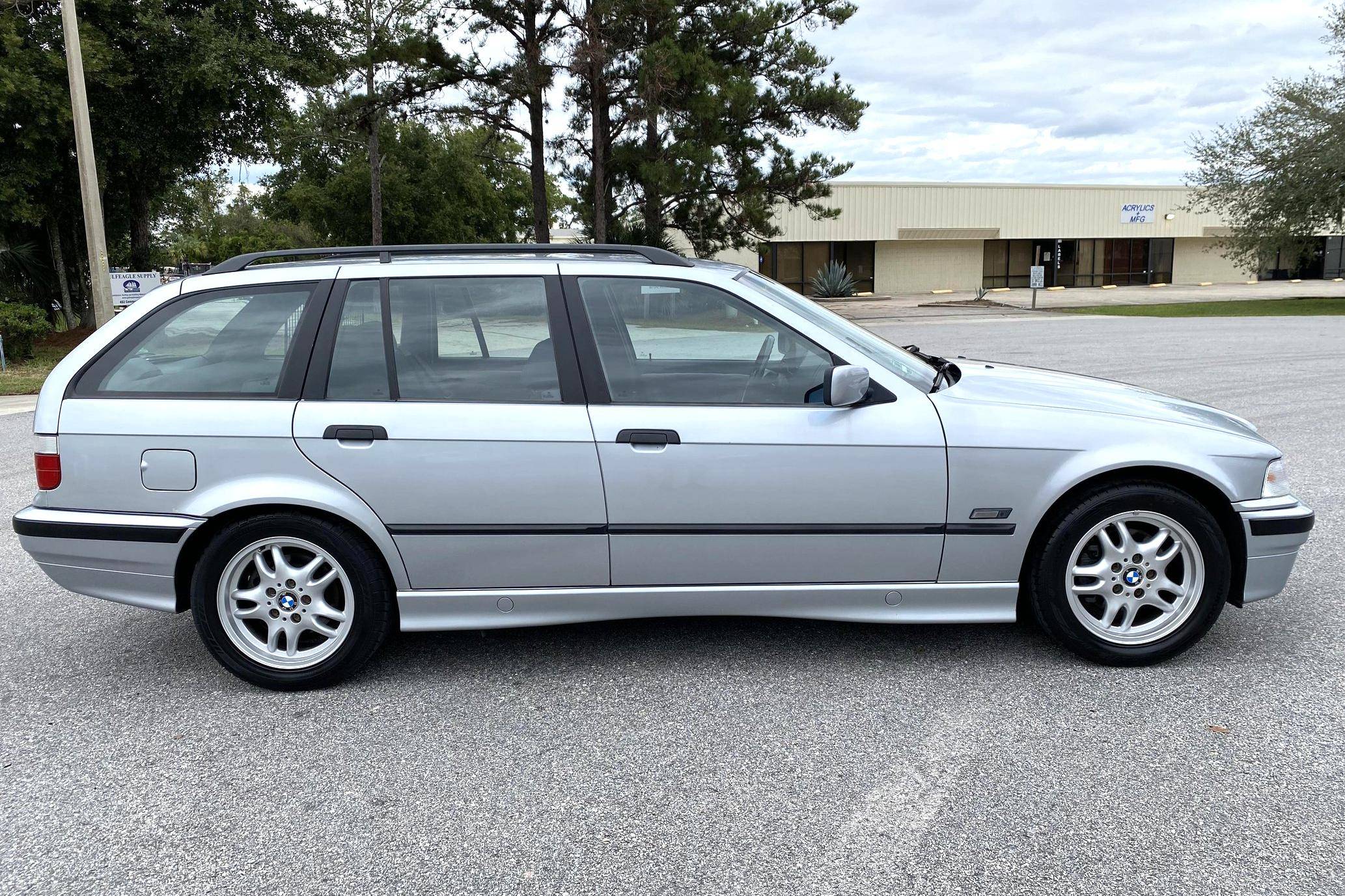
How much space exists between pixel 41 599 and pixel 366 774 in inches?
113

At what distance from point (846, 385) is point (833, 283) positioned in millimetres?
39332

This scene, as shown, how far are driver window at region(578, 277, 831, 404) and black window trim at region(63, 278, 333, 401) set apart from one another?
103cm

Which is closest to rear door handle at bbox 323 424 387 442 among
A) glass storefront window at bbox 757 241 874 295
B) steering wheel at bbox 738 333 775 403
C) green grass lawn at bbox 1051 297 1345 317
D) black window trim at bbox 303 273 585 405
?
black window trim at bbox 303 273 585 405

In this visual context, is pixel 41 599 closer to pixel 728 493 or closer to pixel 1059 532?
pixel 728 493

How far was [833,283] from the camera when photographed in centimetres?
4209

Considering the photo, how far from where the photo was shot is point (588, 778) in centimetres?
326

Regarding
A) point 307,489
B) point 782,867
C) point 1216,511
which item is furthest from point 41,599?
point 1216,511

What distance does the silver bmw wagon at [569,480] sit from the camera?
383 centimetres

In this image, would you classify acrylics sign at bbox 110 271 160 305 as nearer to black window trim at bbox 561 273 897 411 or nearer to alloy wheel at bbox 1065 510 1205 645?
black window trim at bbox 561 273 897 411

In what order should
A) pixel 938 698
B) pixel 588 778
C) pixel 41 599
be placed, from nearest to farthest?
pixel 588 778 → pixel 938 698 → pixel 41 599

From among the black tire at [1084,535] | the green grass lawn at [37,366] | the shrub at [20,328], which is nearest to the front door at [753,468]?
the black tire at [1084,535]

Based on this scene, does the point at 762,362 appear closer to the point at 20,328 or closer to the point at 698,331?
the point at 698,331

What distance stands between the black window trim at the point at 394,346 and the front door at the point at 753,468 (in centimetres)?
5

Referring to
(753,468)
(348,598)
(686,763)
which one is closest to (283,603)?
(348,598)
